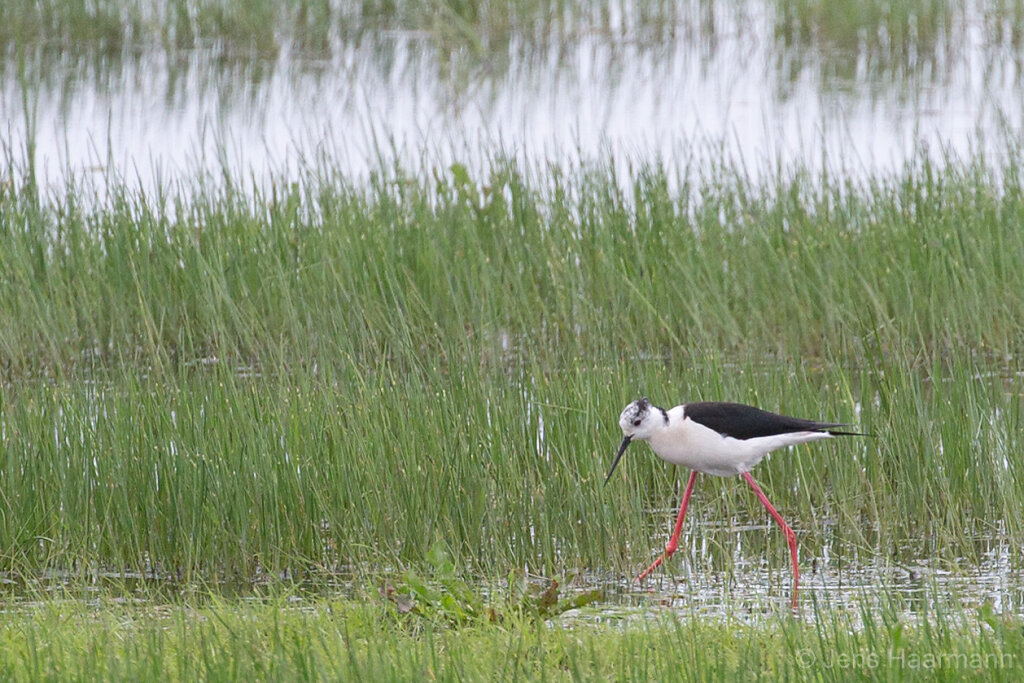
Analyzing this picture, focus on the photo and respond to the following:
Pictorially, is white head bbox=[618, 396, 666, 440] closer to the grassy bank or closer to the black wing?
the black wing

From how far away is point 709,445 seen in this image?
15.3ft

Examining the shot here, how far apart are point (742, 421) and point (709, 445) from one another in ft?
0.48

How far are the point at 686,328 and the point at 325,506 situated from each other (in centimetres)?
318

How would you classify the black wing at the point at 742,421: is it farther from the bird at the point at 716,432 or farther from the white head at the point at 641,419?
the white head at the point at 641,419

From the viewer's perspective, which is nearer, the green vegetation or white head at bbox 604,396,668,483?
the green vegetation

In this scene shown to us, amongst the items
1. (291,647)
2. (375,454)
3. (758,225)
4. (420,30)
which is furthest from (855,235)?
(420,30)

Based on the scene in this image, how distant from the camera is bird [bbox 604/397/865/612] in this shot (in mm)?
4695

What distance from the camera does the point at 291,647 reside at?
3592 millimetres

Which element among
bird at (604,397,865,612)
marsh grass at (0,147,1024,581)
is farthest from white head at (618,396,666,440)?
marsh grass at (0,147,1024,581)

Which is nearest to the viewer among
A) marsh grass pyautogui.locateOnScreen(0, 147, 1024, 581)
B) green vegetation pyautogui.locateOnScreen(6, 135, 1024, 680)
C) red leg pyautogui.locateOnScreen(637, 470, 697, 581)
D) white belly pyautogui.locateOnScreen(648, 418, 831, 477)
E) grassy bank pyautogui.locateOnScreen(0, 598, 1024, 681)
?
grassy bank pyautogui.locateOnScreen(0, 598, 1024, 681)

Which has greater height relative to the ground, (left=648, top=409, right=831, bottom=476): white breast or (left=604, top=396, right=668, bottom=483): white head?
(left=604, top=396, right=668, bottom=483): white head

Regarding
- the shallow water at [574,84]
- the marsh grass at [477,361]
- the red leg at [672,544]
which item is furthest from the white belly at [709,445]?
the shallow water at [574,84]

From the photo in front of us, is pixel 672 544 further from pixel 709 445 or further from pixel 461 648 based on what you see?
pixel 461 648

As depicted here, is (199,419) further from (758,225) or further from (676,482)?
(758,225)
